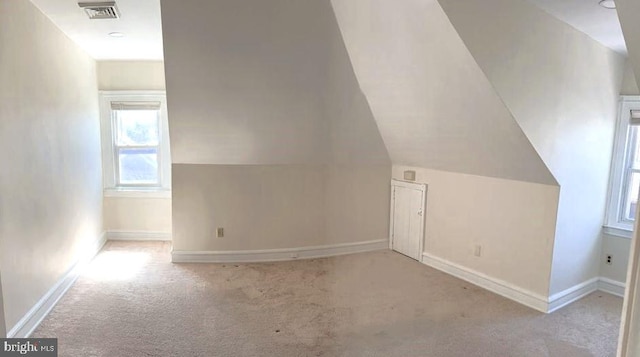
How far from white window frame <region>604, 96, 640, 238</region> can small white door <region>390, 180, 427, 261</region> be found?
157cm

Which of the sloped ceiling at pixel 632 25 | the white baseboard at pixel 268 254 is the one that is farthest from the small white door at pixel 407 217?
the sloped ceiling at pixel 632 25

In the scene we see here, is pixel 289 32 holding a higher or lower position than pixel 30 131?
higher

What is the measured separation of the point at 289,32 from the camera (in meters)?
2.52

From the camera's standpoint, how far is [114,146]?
4.32 meters

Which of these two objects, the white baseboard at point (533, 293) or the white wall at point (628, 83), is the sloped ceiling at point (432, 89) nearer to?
the white baseboard at point (533, 293)

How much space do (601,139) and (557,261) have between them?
3.51 feet

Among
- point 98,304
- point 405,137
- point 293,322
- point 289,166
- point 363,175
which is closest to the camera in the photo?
point 293,322

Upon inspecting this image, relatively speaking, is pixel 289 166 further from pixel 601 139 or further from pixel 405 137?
pixel 601 139

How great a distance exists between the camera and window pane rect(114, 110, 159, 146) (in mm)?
4285

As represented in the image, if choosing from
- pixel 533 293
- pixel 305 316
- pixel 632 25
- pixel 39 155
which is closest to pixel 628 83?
pixel 533 293

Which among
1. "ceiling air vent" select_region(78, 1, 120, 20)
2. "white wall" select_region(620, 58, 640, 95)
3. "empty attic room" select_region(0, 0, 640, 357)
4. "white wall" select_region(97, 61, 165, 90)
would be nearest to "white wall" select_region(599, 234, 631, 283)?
"empty attic room" select_region(0, 0, 640, 357)

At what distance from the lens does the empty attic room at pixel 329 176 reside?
2303 mm

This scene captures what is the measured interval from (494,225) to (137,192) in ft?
12.7

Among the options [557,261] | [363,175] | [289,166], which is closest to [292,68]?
[289,166]
